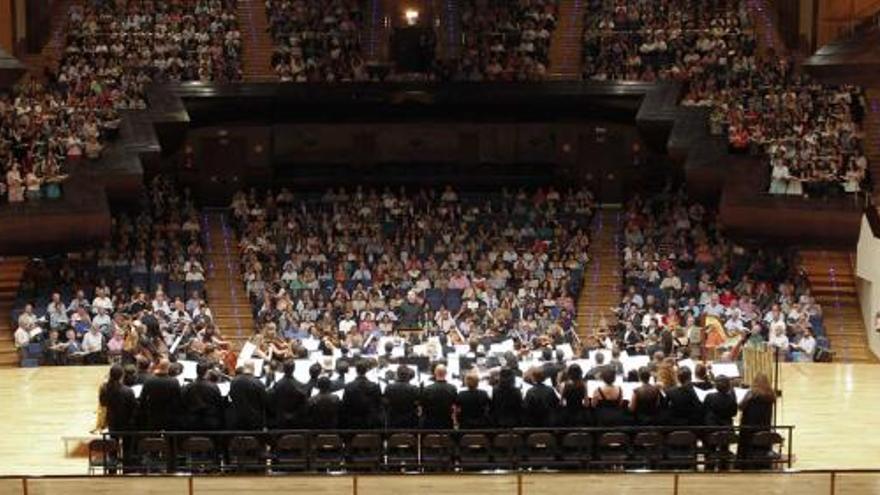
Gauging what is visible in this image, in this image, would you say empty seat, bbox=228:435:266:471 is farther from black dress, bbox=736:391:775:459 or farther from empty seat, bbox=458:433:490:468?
black dress, bbox=736:391:775:459

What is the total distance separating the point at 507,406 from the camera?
1265 cm

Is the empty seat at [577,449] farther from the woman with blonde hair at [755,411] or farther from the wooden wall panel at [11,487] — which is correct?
the wooden wall panel at [11,487]

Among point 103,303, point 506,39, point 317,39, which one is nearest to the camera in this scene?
point 103,303

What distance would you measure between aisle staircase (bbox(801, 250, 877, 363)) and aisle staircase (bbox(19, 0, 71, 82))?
15677 millimetres

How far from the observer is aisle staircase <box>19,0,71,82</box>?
26.1m

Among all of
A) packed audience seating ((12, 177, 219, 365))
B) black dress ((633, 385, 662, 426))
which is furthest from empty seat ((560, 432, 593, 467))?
packed audience seating ((12, 177, 219, 365))

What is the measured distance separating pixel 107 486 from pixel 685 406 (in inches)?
222

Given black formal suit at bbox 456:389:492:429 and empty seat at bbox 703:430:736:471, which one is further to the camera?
black formal suit at bbox 456:389:492:429

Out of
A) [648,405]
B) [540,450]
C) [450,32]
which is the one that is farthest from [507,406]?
[450,32]

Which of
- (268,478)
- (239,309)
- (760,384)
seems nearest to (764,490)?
(760,384)

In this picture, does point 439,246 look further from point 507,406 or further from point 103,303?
point 507,406

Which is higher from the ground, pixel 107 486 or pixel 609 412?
pixel 609 412

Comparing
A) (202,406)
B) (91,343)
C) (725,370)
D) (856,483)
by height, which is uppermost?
(202,406)

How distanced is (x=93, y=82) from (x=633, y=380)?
47.8 feet
